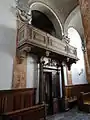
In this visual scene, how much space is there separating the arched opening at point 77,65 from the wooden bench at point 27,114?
483cm

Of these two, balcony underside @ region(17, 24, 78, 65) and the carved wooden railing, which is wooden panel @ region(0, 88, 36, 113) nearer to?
Result: balcony underside @ region(17, 24, 78, 65)

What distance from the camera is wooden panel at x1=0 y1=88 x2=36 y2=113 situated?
4.15m

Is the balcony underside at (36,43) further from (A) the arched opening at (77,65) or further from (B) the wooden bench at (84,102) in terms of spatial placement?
(A) the arched opening at (77,65)

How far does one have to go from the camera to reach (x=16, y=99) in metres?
4.56

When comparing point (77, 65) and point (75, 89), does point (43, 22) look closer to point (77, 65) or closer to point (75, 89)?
point (77, 65)

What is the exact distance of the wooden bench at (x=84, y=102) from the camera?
598 cm

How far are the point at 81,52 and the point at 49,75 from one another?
5.01m

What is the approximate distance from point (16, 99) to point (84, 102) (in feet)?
12.2

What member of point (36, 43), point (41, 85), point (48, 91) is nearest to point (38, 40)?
point (36, 43)

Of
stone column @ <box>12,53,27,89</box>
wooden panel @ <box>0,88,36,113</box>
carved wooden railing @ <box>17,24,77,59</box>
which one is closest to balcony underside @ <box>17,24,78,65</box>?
carved wooden railing @ <box>17,24,77,59</box>

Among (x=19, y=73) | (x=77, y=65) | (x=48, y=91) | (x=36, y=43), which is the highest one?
(x=36, y=43)

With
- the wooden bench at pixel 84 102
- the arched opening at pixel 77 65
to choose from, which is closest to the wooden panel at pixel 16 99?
the wooden bench at pixel 84 102

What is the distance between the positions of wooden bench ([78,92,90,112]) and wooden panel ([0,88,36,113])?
2.68 metres

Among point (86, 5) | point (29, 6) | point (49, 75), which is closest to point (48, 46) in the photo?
point (49, 75)
